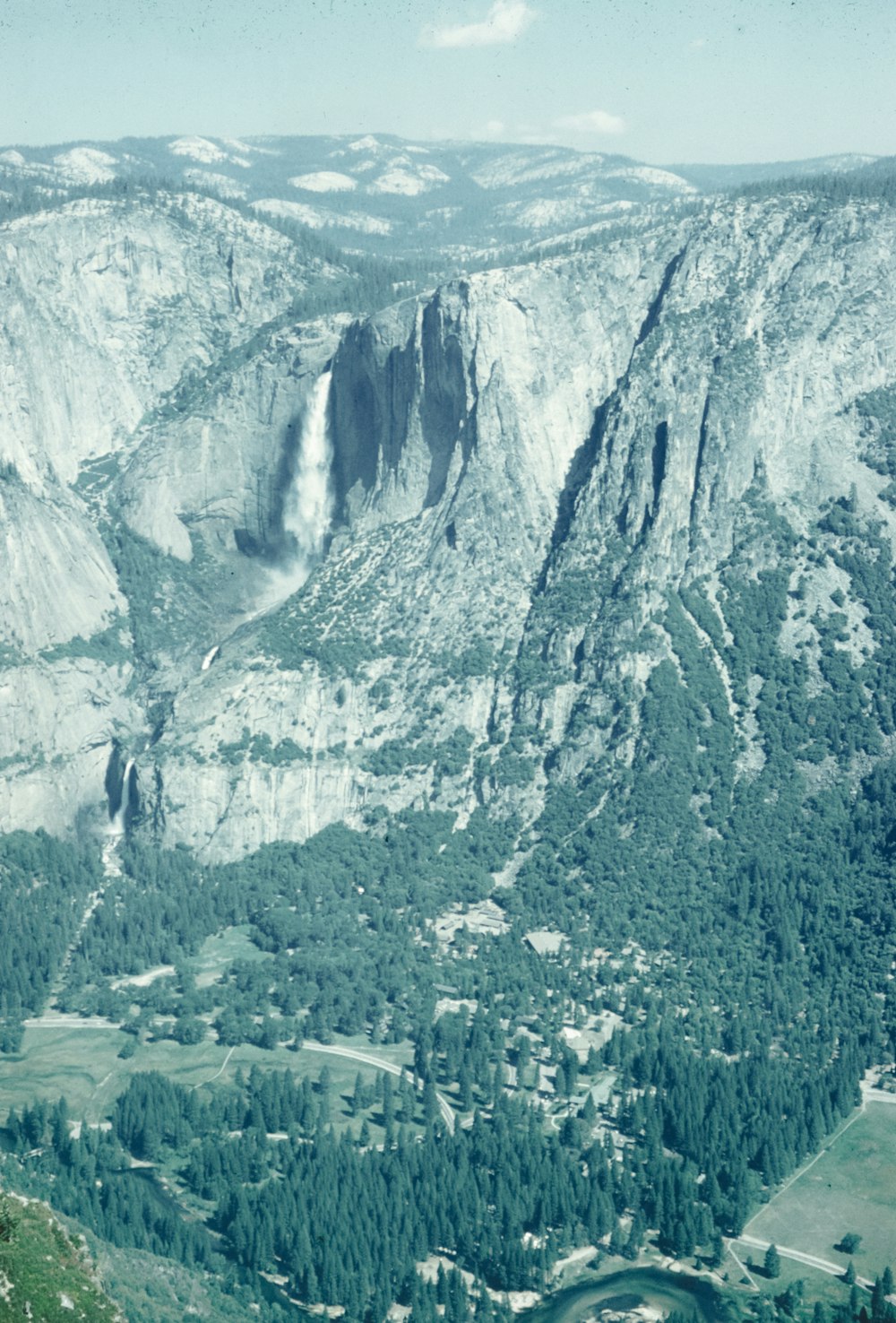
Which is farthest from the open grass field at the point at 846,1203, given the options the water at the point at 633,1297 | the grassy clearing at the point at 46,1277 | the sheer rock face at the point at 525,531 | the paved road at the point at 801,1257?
the sheer rock face at the point at 525,531

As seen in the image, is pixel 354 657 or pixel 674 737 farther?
pixel 354 657

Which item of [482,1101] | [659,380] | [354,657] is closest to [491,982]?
[482,1101]

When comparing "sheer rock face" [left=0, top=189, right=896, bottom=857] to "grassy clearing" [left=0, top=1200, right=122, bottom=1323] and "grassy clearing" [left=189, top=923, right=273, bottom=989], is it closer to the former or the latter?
"grassy clearing" [left=189, top=923, right=273, bottom=989]

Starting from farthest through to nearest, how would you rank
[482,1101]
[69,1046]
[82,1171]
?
[69,1046], [482,1101], [82,1171]

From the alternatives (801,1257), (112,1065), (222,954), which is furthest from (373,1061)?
(801,1257)

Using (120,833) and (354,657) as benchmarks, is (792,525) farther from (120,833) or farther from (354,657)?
(120,833)

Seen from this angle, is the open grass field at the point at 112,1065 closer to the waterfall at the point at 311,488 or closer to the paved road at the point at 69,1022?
the paved road at the point at 69,1022
